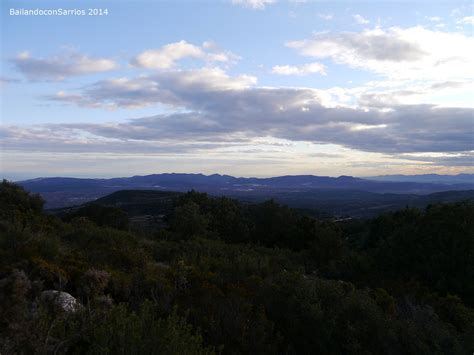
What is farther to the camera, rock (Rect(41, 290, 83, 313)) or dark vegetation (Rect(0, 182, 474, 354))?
rock (Rect(41, 290, 83, 313))

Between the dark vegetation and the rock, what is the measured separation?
0.11 metres

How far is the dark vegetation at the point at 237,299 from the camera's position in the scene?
4259mm

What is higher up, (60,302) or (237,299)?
(60,302)

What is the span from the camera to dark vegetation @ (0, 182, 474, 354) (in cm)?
426

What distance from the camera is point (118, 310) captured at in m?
4.46

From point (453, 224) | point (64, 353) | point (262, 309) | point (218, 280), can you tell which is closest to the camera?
point (64, 353)

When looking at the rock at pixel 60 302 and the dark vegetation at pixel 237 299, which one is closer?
the dark vegetation at pixel 237 299

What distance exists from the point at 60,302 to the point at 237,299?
243 cm

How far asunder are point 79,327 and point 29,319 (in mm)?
556

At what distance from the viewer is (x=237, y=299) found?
6.51m

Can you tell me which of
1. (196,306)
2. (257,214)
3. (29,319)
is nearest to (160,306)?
(196,306)

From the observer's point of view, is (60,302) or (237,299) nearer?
(60,302)

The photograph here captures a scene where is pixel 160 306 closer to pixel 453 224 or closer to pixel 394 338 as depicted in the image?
pixel 394 338

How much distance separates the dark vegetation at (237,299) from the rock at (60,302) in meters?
0.11
